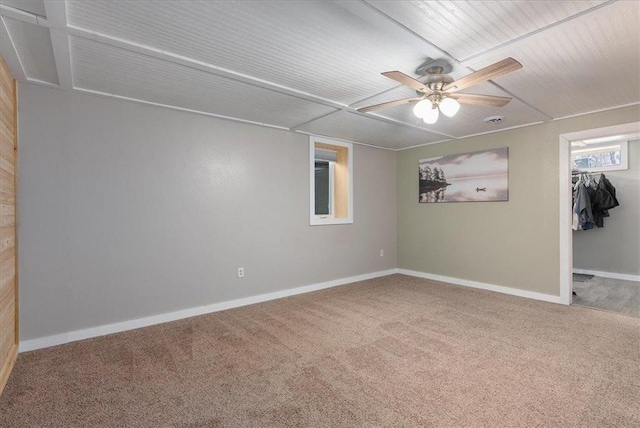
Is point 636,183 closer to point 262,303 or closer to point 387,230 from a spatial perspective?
point 387,230

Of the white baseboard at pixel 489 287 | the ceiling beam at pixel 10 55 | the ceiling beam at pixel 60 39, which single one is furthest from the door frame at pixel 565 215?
the ceiling beam at pixel 10 55

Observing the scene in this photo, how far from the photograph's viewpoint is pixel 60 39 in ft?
6.68

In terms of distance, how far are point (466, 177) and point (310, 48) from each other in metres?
3.66

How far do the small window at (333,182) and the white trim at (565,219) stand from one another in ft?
9.32

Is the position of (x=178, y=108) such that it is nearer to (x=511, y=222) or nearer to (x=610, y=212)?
(x=511, y=222)

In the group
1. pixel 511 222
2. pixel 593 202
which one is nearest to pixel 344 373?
pixel 511 222

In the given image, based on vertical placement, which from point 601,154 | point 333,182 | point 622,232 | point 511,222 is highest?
point 601,154

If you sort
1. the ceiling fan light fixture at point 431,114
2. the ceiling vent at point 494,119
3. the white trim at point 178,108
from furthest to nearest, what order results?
the ceiling vent at point 494,119 → the white trim at point 178,108 → the ceiling fan light fixture at point 431,114

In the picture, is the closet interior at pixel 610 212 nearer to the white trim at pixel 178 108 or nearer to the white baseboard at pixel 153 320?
the white baseboard at pixel 153 320

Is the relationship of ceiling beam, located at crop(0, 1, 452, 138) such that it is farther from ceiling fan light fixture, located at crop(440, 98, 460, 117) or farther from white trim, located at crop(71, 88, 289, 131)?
ceiling fan light fixture, located at crop(440, 98, 460, 117)

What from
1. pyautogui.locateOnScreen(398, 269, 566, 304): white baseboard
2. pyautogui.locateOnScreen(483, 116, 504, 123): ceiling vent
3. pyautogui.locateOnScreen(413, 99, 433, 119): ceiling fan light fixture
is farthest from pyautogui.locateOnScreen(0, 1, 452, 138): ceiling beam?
pyautogui.locateOnScreen(398, 269, 566, 304): white baseboard

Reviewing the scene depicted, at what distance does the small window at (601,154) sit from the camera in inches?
209

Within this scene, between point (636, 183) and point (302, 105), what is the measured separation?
225 inches

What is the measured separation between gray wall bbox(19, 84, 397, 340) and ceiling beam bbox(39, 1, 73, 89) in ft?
1.51
